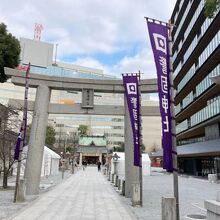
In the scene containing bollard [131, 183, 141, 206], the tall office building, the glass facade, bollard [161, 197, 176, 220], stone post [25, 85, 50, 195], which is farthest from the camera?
the glass facade

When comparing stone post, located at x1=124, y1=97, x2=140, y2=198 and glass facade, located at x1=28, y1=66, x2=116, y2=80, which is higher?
glass facade, located at x1=28, y1=66, x2=116, y2=80

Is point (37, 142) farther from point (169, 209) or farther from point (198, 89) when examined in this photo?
→ point (198, 89)

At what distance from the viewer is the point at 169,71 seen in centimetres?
839

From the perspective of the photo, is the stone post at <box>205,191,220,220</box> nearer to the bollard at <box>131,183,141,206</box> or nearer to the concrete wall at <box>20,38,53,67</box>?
the bollard at <box>131,183,141,206</box>

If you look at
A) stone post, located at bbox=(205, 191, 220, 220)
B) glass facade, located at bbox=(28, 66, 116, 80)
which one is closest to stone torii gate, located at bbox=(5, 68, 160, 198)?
stone post, located at bbox=(205, 191, 220, 220)

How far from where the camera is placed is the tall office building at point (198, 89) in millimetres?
31656

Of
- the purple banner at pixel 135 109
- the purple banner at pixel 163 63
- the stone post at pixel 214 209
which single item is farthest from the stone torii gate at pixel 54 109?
the stone post at pixel 214 209

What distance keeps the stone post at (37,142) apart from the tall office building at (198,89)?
16436 millimetres

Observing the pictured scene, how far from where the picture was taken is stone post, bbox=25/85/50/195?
1672 centimetres

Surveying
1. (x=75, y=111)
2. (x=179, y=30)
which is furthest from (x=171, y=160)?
(x=179, y=30)

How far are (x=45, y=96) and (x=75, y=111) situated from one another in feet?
6.19

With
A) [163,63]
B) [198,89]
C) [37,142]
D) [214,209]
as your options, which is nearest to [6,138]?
[37,142]

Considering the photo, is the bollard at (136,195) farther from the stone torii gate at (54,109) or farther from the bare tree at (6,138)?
the bare tree at (6,138)

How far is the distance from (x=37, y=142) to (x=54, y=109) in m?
2.15
